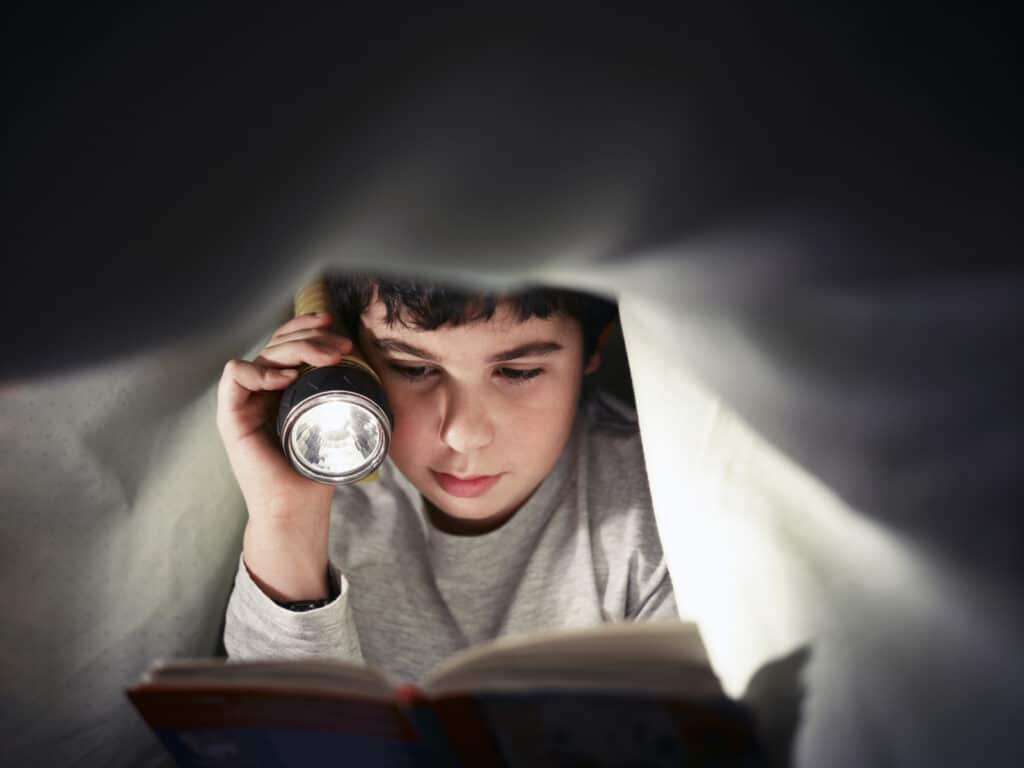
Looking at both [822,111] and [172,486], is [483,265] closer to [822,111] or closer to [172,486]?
[822,111]

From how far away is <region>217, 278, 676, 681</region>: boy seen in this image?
958mm

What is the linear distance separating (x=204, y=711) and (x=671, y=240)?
1.45 feet

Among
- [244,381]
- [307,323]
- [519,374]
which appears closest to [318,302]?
[307,323]

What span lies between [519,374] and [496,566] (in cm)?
→ 32

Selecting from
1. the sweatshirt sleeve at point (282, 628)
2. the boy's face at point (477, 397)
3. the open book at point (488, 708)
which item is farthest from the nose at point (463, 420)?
the open book at point (488, 708)

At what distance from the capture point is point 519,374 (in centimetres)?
101

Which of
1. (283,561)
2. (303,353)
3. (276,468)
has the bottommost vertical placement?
(283,561)

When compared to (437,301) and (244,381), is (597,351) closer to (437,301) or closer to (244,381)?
(437,301)

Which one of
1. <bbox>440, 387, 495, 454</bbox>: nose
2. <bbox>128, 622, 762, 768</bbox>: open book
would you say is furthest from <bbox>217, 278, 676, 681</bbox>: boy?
<bbox>128, 622, 762, 768</bbox>: open book

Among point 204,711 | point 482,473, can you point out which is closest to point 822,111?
point 204,711

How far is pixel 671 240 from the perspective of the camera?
549mm

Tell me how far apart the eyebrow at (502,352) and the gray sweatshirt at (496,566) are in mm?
289

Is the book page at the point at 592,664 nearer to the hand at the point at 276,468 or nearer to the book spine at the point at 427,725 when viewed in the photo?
the book spine at the point at 427,725

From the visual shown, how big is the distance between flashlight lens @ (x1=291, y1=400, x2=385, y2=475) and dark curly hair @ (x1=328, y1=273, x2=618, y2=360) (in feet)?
0.39
